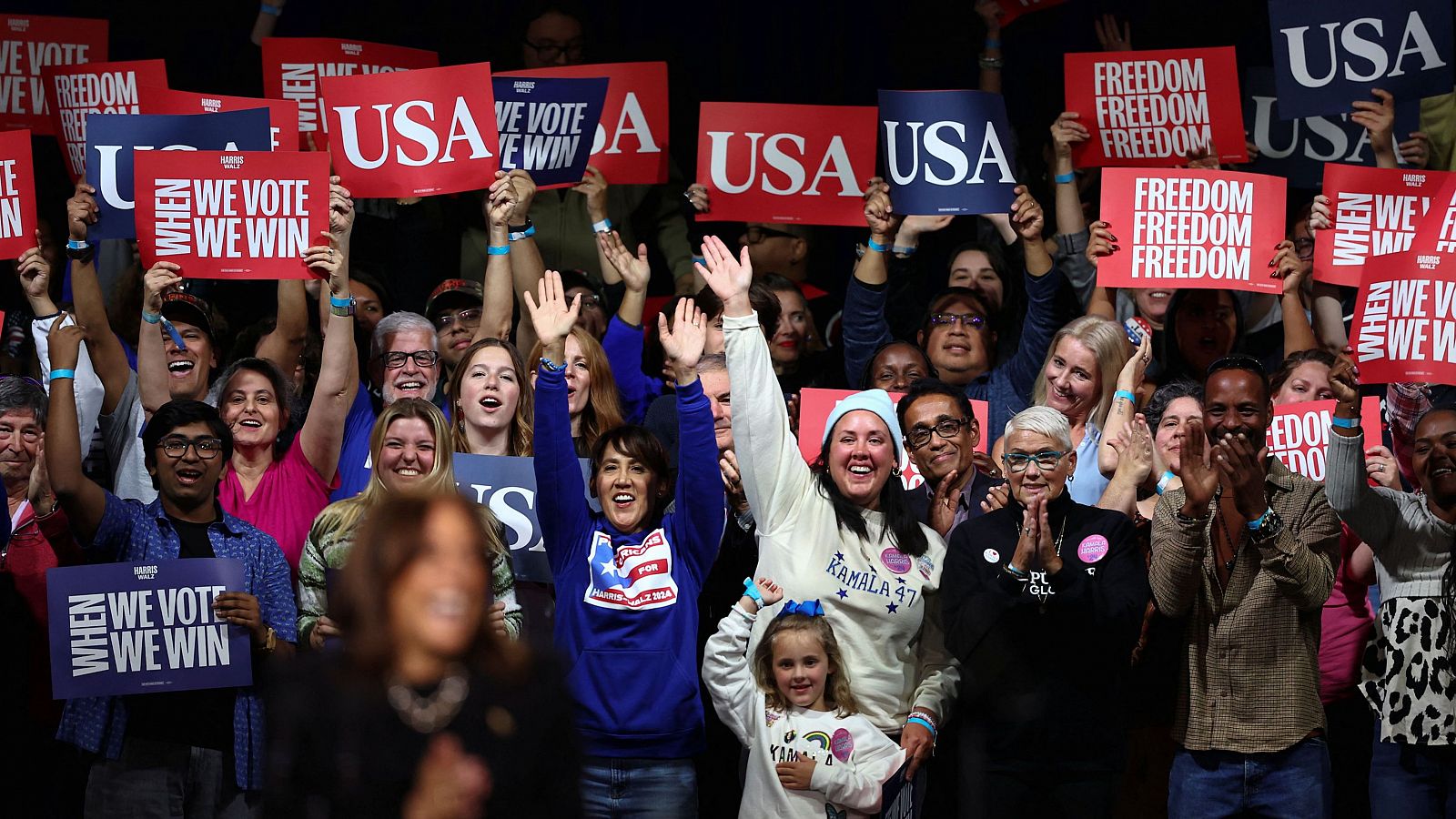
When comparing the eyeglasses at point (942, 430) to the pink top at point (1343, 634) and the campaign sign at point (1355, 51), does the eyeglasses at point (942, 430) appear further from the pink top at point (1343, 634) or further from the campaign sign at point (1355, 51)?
the campaign sign at point (1355, 51)

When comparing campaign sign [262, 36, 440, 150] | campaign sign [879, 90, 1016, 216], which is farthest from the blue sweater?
campaign sign [262, 36, 440, 150]

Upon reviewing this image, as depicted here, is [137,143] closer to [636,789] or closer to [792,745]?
[636,789]

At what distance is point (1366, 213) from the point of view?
6.43m

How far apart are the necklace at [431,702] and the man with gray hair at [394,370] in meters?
3.41

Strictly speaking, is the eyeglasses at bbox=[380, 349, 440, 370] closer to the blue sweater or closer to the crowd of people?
the crowd of people

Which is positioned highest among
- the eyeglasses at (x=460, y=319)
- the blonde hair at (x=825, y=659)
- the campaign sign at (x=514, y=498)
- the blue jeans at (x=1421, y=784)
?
the eyeglasses at (x=460, y=319)

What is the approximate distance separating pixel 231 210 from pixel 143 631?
172cm

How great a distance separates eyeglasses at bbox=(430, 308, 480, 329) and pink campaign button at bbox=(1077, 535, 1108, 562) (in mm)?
2408

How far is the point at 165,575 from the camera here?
16.2ft

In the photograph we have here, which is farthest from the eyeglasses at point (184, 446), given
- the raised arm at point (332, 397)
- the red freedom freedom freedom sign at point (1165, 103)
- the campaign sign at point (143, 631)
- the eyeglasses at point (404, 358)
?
the red freedom freedom freedom sign at point (1165, 103)

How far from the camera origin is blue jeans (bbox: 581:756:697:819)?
4.82 m

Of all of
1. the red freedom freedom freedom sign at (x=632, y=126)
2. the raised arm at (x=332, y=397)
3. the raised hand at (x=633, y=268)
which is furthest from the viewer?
the red freedom freedom freedom sign at (x=632, y=126)

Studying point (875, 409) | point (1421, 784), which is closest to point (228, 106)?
point (875, 409)

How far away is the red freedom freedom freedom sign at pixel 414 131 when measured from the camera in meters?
6.41
